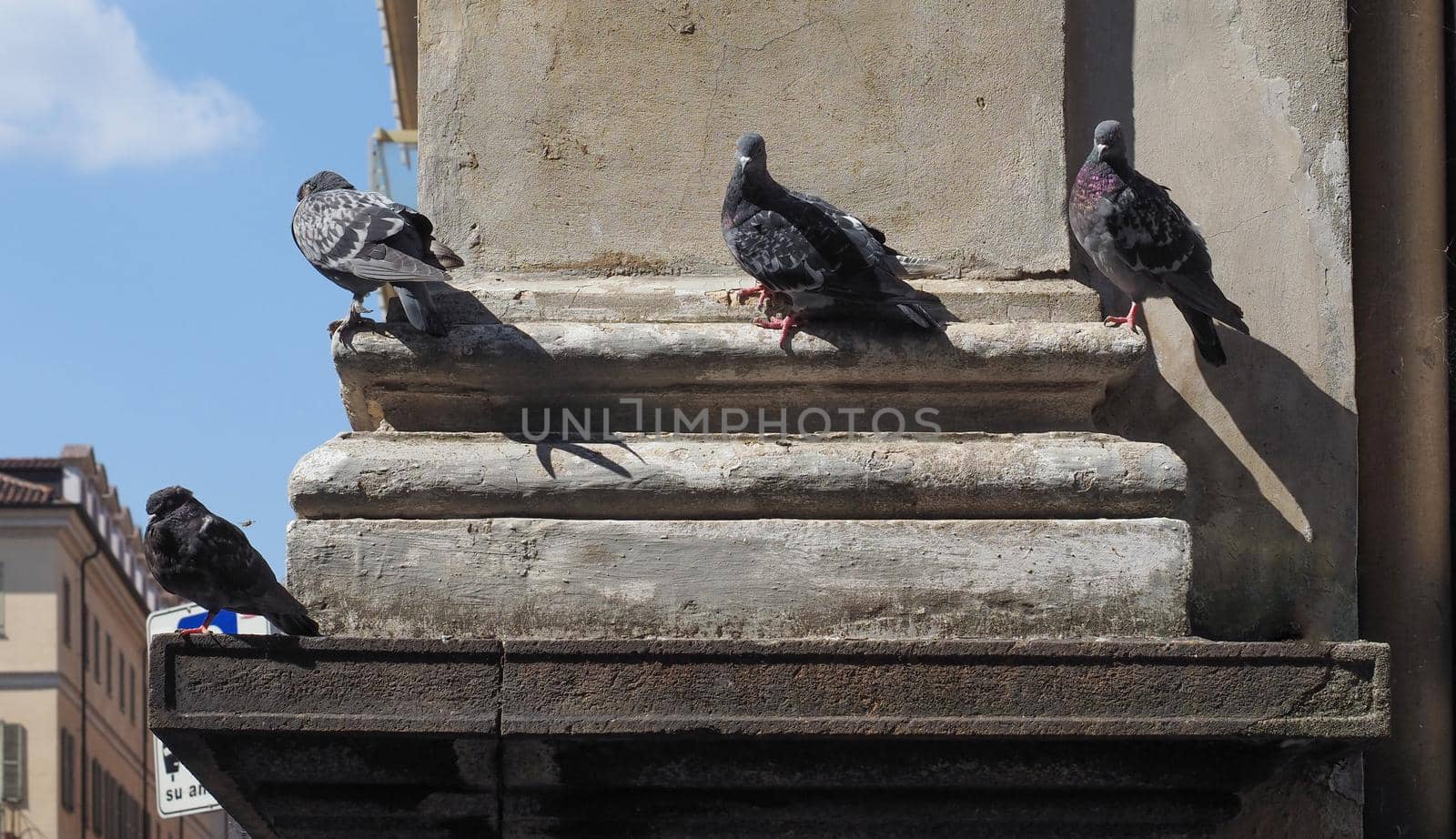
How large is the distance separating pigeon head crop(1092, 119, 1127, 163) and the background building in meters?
44.4

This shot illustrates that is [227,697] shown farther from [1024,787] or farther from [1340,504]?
[1340,504]

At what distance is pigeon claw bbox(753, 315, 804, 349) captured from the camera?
4414 mm

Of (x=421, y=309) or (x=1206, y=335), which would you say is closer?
(x=421, y=309)

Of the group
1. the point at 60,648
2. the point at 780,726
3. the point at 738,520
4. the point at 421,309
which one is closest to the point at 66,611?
the point at 60,648

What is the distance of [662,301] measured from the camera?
4551 mm

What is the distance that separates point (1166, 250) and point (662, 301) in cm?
113

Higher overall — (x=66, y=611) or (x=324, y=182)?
(x=324, y=182)

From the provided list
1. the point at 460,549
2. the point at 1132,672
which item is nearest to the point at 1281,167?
the point at 1132,672

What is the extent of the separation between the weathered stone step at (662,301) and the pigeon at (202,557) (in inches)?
28.1

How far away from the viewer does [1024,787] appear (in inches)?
159

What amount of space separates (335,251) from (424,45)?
0.60 metres

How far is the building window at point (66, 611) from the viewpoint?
156 ft

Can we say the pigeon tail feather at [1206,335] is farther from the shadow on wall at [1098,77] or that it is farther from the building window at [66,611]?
the building window at [66,611]

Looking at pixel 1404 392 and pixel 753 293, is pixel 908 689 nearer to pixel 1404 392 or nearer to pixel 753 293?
pixel 753 293
